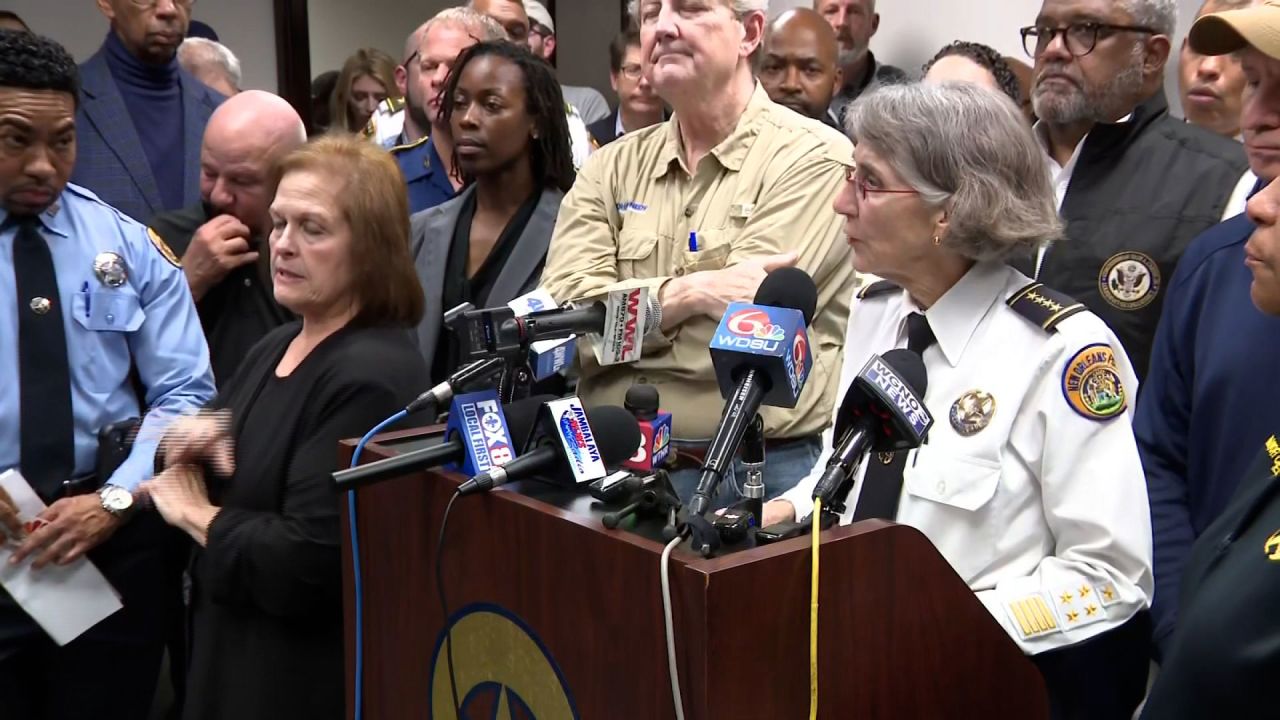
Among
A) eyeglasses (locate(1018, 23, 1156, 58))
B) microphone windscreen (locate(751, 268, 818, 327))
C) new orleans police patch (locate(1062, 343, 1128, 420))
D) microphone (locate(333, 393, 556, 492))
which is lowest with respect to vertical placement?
microphone (locate(333, 393, 556, 492))

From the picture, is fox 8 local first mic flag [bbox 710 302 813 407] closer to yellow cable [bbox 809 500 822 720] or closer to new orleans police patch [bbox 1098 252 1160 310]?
yellow cable [bbox 809 500 822 720]

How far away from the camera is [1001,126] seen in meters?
1.74

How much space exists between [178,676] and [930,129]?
240 cm

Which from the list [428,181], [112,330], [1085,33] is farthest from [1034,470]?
[428,181]

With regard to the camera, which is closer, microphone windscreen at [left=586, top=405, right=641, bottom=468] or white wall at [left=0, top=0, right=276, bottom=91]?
microphone windscreen at [left=586, top=405, right=641, bottom=468]

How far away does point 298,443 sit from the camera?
195 cm

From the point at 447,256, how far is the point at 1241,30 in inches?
71.8

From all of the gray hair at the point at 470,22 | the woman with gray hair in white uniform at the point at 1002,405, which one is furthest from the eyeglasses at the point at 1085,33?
the gray hair at the point at 470,22

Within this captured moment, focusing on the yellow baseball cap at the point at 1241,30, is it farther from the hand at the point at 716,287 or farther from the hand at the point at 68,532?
the hand at the point at 68,532

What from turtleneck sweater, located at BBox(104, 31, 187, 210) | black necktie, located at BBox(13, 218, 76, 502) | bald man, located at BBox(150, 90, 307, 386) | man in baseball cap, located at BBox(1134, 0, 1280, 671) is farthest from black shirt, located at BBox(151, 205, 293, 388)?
man in baseball cap, located at BBox(1134, 0, 1280, 671)

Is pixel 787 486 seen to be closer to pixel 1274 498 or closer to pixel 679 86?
pixel 679 86

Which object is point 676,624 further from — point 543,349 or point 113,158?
point 113,158

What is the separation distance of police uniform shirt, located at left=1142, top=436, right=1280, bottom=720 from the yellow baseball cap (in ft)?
1.80

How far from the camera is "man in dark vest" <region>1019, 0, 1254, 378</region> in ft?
7.80
